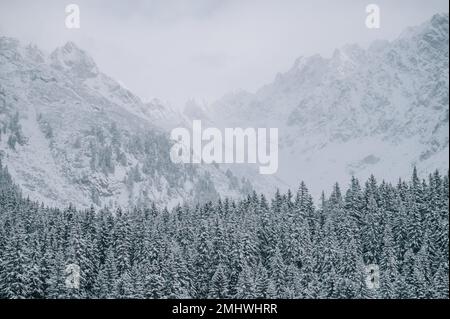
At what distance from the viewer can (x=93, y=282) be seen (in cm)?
11475

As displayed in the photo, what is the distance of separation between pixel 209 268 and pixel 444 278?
36.6m

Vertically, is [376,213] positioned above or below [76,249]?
above

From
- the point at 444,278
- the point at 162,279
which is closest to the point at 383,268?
the point at 444,278

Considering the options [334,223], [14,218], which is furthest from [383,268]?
[14,218]

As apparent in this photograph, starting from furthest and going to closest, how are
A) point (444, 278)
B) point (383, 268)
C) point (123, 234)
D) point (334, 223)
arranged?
point (334, 223), point (123, 234), point (383, 268), point (444, 278)

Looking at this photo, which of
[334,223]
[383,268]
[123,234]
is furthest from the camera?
[334,223]

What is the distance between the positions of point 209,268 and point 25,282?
3124 cm

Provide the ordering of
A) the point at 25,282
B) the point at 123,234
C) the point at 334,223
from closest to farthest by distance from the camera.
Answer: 1. the point at 25,282
2. the point at 123,234
3. the point at 334,223
